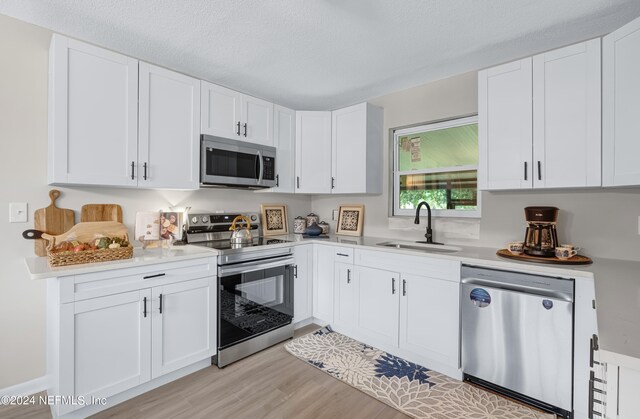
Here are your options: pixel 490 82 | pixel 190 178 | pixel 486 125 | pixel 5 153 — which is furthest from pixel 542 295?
pixel 5 153

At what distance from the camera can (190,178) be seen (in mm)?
2516

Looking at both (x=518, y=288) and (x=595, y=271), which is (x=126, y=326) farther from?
(x=595, y=271)

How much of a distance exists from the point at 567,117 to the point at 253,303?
267 centimetres

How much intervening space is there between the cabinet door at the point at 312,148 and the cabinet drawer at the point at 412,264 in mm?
1058

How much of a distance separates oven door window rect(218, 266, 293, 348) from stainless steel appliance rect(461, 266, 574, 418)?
1.52 meters

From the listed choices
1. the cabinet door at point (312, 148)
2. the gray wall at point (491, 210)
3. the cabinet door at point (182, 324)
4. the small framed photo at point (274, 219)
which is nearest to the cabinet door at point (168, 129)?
the cabinet door at point (182, 324)

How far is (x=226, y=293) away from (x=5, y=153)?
170cm

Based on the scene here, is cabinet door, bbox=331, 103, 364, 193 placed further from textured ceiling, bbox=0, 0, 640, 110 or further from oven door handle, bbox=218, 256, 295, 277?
oven door handle, bbox=218, 256, 295, 277

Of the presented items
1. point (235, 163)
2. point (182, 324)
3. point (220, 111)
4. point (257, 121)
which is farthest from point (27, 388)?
point (257, 121)

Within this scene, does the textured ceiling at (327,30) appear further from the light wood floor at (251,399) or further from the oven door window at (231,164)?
the light wood floor at (251,399)

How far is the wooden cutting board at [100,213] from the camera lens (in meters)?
2.20

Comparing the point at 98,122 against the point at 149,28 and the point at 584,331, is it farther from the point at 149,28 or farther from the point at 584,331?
the point at 584,331

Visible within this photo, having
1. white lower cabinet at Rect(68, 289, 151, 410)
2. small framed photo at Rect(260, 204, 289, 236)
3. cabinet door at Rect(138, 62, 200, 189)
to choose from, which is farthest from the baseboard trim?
small framed photo at Rect(260, 204, 289, 236)

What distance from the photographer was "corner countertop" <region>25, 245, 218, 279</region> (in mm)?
1622
